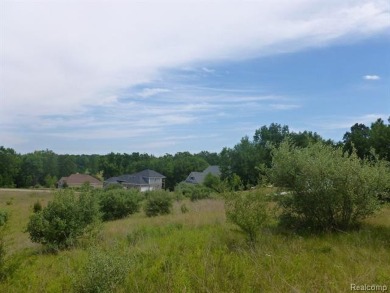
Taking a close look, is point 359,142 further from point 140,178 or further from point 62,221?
point 140,178

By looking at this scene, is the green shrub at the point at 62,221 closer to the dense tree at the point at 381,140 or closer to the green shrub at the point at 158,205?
the green shrub at the point at 158,205

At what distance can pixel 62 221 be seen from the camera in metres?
10.1

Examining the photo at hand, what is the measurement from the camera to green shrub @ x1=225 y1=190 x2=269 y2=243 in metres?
7.32

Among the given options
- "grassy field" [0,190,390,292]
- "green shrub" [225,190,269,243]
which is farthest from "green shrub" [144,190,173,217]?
"green shrub" [225,190,269,243]

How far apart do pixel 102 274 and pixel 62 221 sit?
20.3 feet

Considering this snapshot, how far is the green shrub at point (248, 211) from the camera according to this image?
7.32m

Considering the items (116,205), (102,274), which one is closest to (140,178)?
(116,205)

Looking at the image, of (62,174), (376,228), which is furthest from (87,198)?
(62,174)

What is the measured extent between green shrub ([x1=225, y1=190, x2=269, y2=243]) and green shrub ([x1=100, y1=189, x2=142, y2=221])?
46.5ft

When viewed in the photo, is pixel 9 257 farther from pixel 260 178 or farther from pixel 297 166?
pixel 297 166

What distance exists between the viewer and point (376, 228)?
327 inches

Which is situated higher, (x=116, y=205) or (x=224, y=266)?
(x=224, y=266)

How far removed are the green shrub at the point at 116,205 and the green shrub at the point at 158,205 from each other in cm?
207

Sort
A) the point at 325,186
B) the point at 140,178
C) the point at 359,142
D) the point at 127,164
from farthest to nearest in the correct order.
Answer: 1. the point at 127,164
2. the point at 140,178
3. the point at 359,142
4. the point at 325,186
